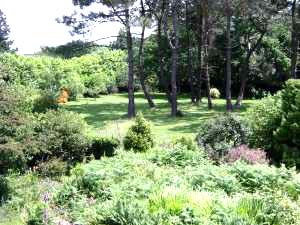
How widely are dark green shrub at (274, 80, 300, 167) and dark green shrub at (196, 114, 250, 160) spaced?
93cm

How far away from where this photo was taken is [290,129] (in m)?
11.6

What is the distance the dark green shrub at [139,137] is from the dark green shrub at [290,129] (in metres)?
3.28

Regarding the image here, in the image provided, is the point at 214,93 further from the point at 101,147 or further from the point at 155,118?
the point at 101,147

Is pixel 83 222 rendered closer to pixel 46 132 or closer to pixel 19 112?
pixel 19 112

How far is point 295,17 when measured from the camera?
955 inches

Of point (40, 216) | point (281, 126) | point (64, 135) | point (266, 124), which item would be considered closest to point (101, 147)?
point (64, 135)

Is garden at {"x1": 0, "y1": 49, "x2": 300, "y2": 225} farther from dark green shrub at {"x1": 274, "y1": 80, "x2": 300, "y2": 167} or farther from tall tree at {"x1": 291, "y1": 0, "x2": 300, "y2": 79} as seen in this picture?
tall tree at {"x1": 291, "y1": 0, "x2": 300, "y2": 79}

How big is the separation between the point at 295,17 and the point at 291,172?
17.9 meters

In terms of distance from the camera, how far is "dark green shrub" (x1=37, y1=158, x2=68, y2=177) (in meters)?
11.1

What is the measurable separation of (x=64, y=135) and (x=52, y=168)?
1.10 meters

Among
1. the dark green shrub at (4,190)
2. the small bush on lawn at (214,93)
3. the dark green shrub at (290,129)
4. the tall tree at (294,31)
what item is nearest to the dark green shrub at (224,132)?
the dark green shrub at (290,129)

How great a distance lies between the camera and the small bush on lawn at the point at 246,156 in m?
10.6

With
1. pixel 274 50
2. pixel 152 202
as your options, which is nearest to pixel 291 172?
pixel 152 202

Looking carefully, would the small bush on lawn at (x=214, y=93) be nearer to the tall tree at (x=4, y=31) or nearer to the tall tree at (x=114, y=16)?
the tall tree at (x=114, y=16)
